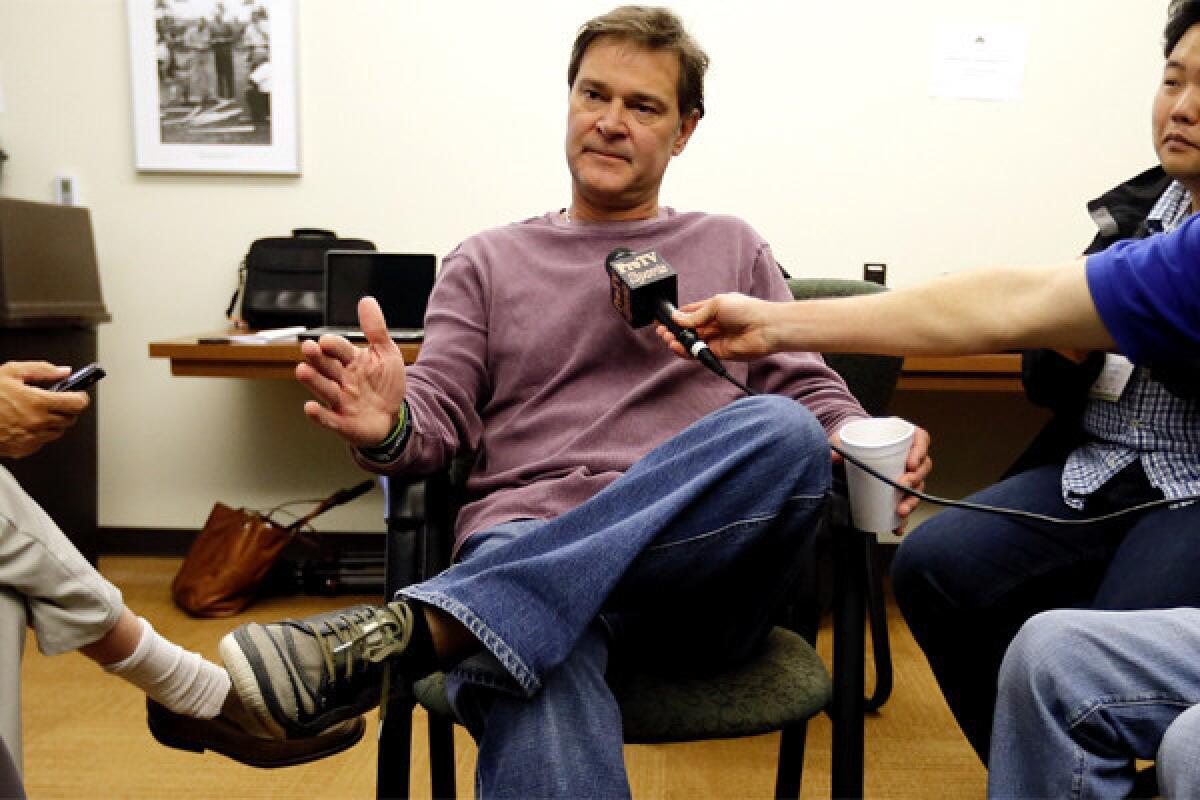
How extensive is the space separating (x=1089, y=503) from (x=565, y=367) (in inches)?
29.4

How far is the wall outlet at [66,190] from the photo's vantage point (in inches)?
102

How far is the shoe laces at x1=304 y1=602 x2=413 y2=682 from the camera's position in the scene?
0.90m

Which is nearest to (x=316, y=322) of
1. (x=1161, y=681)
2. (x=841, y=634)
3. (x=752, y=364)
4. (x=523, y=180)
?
(x=523, y=180)

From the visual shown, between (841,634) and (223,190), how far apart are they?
7.48 feet

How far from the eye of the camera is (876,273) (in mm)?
2531

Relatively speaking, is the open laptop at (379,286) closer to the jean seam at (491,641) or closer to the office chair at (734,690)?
the office chair at (734,690)

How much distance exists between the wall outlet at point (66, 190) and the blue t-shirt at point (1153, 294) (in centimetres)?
268

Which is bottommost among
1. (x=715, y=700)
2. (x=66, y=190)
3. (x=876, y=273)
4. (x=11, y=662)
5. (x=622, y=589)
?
(x=11, y=662)

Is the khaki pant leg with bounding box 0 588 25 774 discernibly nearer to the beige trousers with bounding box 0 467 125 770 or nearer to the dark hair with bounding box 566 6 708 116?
the beige trousers with bounding box 0 467 125 770

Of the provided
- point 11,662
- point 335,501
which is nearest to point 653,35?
point 11,662

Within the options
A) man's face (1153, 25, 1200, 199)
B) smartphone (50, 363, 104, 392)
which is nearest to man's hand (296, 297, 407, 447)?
smartphone (50, 363, 104, 392)

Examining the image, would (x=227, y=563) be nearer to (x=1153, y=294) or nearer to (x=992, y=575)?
(x=992, y=575)

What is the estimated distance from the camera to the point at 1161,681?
79 centimetres

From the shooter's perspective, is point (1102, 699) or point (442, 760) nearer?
point (1102, 699)
